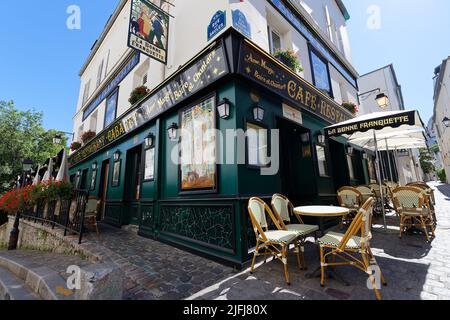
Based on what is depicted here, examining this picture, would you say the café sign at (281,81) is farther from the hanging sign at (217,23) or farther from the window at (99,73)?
the window at (99,73)

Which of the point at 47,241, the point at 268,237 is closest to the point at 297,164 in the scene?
the point at 268,237

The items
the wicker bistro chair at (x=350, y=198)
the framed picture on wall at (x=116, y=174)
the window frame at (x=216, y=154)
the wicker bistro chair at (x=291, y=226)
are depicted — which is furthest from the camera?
the framed picture on wall at (x=116, y=174)

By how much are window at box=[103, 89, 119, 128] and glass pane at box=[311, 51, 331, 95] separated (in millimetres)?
9058

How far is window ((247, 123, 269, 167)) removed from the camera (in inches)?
160

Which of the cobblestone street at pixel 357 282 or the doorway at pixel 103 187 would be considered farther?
the doorway at pixel 103 187

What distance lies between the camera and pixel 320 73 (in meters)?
7.77

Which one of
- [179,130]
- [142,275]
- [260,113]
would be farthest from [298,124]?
[142,275]

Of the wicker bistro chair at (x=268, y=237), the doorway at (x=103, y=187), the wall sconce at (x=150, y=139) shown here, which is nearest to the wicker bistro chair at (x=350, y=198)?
the wicker bistro chair at (x=268, y=237)

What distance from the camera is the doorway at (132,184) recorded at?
23.6ft

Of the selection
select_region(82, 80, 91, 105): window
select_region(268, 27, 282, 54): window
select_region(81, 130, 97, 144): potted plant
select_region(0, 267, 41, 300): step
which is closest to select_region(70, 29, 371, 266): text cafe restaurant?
select_region(268, 27, 282, 54): window

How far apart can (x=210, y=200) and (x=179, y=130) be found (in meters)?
2.23

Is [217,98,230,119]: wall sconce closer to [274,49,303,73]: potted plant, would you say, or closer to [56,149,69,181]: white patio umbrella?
[274,49,303,73]: potted plant

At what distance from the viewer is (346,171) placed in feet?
25.1

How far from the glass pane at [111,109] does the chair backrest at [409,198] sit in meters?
11.0
